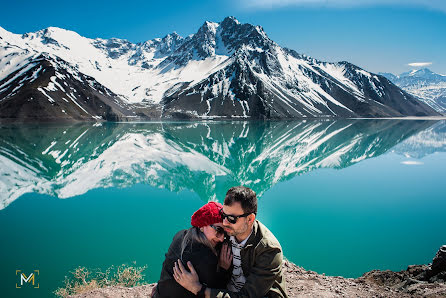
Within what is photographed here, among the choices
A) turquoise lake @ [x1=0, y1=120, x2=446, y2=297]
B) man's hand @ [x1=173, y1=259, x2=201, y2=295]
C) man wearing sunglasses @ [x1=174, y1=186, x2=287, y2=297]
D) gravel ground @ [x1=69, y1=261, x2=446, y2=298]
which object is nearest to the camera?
man's hand @ [x1=173, y1=259, x2=201, y2=295]

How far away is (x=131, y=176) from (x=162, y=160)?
927cm

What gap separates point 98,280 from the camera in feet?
34.9

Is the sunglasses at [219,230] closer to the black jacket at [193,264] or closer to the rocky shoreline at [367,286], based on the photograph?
the black jacket at [193,264]

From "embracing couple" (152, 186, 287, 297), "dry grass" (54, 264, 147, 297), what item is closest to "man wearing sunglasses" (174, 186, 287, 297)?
"embracing couple" (152, 186, 287, 297)

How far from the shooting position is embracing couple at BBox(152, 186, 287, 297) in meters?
4.52

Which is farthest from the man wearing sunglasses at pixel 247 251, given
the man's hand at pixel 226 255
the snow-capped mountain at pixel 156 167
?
the snow-capped mountain at pixel 156 167

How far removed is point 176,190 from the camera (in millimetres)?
25359

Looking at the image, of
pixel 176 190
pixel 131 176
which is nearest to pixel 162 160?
pixel 131 176

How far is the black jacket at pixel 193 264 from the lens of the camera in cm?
452

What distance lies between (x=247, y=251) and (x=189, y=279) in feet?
3.71

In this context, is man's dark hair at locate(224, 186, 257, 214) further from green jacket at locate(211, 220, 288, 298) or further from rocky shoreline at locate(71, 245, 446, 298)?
rocky shoreline at locate(71, 245, 446, 298)

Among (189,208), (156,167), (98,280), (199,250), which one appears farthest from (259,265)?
(156,167)

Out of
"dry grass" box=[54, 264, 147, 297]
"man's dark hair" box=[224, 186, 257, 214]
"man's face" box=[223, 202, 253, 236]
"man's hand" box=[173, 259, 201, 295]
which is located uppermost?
"man's dark hair" box=[224, 186, 257, 214]

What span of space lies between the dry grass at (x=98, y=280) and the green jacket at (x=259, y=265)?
661 cm
